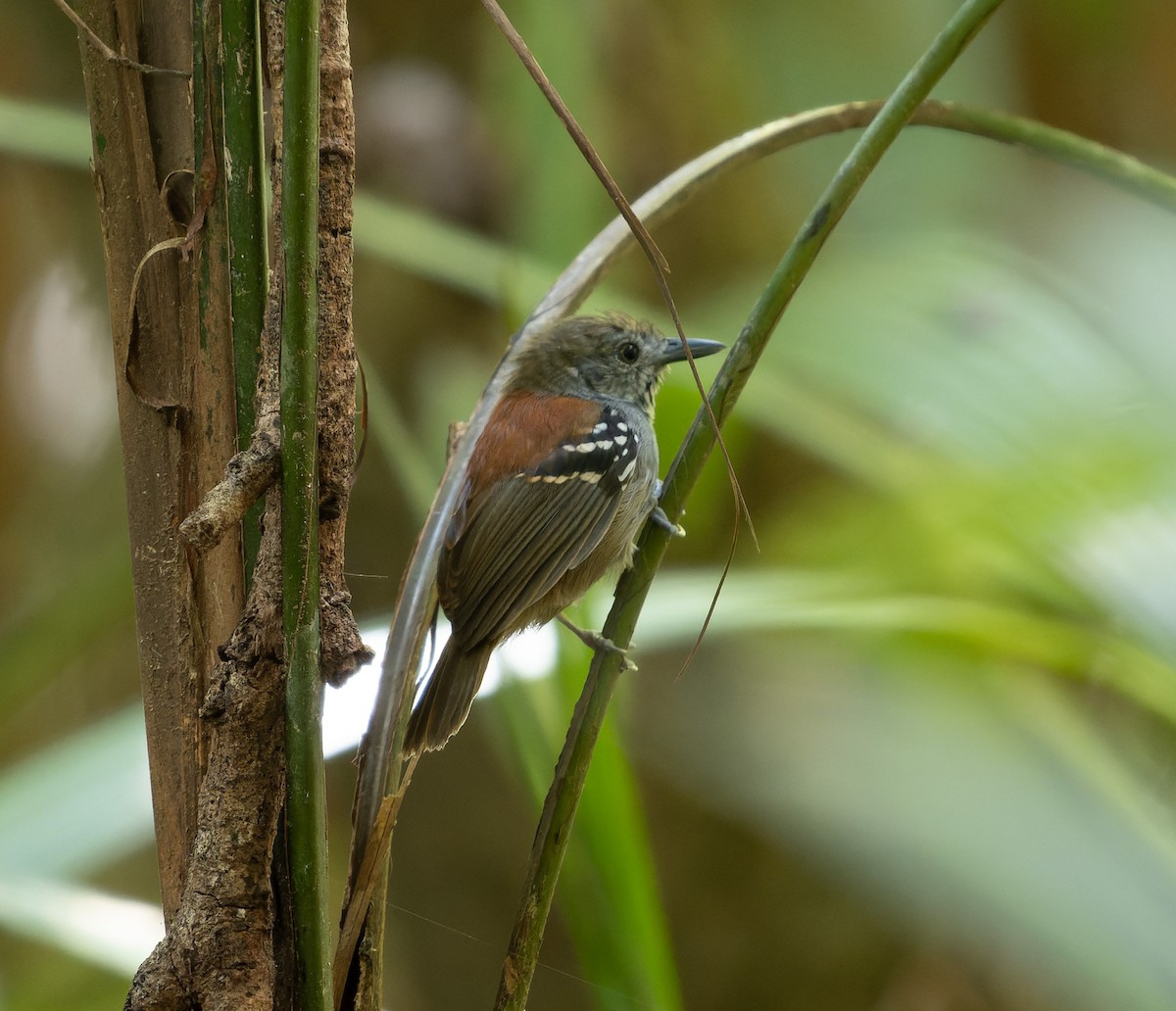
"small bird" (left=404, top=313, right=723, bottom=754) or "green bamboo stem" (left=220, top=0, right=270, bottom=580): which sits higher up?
"small bird" (left=404, top=313, right=723, bottom=754)

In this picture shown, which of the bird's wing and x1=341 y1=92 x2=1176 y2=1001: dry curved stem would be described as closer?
x1=341 y1=92 x2=1176 y2=1001: dry curved stem

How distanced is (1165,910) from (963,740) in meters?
1.43

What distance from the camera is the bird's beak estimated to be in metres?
2.05

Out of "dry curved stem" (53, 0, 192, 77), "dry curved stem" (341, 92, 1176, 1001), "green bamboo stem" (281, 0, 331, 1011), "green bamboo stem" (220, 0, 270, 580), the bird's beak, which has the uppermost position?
the bird's beak

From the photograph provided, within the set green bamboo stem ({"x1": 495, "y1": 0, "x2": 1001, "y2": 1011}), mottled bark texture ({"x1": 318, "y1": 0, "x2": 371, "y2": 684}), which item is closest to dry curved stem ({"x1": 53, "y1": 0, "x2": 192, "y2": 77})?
mottled bark texture ({"x1": 318, "y1": 0, "x2": 371, "y2": 684})

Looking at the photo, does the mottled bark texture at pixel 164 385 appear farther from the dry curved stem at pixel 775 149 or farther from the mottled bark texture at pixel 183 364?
the dry curved stem at pixel 775 149

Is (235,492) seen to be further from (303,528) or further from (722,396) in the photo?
(722,396)

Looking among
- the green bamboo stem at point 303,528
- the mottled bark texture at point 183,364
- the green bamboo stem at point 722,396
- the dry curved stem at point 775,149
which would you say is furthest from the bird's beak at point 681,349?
the green bamboo stem at point 303,528

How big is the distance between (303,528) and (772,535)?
11.0 feet

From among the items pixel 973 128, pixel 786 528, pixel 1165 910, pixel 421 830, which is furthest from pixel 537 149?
pixel 421 830

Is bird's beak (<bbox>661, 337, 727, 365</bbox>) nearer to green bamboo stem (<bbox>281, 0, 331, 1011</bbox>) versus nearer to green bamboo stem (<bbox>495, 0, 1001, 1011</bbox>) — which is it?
green bamboo stem (<bbox>495, 0, 1001, 1011</bbox>)

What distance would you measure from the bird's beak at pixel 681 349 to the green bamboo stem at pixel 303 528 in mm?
1325

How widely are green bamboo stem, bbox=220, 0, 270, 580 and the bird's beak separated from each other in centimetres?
126

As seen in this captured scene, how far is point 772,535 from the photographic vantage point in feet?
13.3
